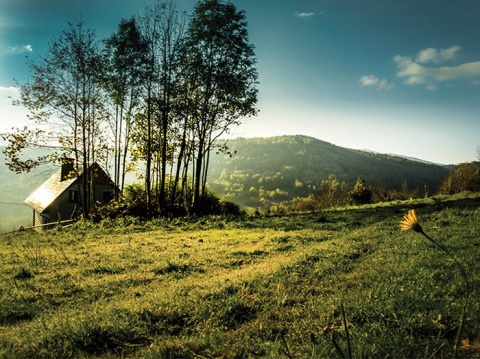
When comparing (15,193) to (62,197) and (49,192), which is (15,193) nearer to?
Answer: (49,192)

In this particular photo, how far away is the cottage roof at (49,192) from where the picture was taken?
145ft

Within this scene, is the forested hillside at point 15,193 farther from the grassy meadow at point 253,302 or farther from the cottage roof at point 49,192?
the grassy meadow at point 253,302

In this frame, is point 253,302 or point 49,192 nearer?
point 253,302

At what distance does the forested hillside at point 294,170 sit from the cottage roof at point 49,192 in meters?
75.8

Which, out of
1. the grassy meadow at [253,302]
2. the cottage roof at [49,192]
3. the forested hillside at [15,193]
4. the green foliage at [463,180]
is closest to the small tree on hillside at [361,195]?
the green foliage at [463,180]

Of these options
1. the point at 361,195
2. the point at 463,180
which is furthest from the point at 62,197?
the point at 463,180

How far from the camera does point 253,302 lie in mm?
5527

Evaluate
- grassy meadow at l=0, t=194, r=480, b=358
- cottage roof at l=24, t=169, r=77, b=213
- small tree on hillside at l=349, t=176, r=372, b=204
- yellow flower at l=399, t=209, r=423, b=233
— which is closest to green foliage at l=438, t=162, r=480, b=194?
small tree on hillside at l=349, t=176, r=372, b=204

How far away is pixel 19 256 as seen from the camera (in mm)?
12133

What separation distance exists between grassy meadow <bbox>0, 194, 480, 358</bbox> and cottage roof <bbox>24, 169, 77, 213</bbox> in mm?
37508

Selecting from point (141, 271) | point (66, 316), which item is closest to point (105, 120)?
point (141, 271)

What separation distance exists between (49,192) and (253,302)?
167ft

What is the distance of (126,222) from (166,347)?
728 inches

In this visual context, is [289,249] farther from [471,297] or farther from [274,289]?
[471,297]
